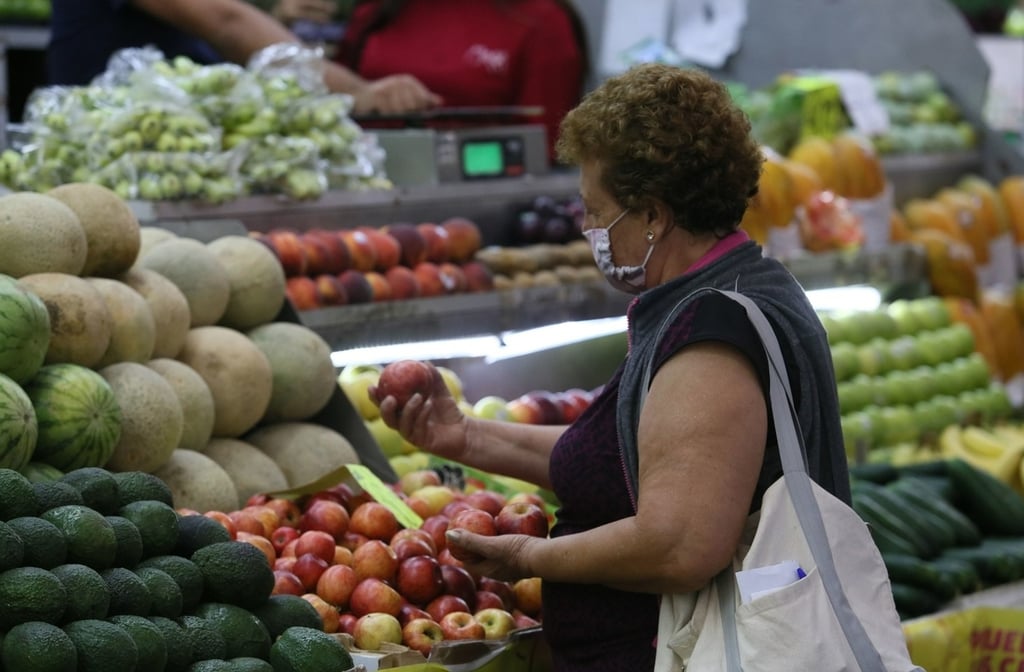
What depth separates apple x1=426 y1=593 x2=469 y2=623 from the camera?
2.95 metres

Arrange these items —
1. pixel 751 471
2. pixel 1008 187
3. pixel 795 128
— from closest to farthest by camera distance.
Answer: pixel 751 471
pixel 795 128
pixel 1008 187

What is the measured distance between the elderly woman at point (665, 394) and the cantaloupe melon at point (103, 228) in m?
1.32

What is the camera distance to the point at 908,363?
244 inches

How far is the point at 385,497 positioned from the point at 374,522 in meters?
0.11

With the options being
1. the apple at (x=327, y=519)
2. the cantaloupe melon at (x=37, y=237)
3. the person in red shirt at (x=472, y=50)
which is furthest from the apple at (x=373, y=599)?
the person in red shirt at (x=472, y=50)

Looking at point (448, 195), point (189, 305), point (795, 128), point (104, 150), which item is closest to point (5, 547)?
point (189, 305)

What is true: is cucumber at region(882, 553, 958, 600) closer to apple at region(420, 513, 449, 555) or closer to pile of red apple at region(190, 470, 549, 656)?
pile of red apple at region(190, 470, 549, 656)

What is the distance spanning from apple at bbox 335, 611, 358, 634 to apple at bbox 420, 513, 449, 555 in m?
0.31

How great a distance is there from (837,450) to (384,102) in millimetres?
3542

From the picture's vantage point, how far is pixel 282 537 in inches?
122

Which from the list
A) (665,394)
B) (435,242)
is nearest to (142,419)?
(665,394)

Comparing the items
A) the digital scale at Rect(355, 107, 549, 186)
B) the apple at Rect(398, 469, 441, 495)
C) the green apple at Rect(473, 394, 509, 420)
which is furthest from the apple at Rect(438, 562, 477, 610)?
the digital scale at Rect(355, 107, 549, 186)

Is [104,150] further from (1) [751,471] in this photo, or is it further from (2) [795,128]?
(2) [795,128]

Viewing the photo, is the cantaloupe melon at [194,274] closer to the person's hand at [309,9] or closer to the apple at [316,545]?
the apple at [316,545]
